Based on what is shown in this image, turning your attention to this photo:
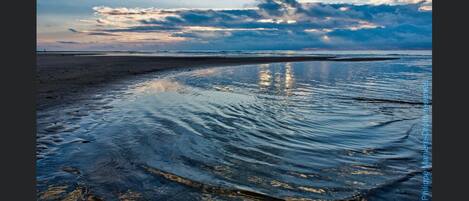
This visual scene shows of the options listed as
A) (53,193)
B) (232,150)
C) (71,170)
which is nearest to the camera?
(53,193)

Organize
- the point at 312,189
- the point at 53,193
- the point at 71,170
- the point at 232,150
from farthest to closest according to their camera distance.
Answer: the point at 232,150 → the point at 71,170 → the point at 312,189 → the point at 53,193

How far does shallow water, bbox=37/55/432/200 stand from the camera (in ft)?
19.7

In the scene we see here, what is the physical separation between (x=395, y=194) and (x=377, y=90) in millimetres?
17401

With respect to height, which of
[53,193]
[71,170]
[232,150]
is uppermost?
[232,150]

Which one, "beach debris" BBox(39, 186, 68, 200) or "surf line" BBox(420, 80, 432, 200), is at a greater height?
"surf line" BBox(420, 80, 432, 200)

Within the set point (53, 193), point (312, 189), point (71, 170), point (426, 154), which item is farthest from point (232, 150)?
point (426, 154)

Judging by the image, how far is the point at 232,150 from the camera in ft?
27.2

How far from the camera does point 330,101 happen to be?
1698 centimetres

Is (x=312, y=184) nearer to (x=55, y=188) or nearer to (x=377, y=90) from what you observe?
(x=55, y=188)

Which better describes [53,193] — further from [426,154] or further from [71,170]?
[426,154]

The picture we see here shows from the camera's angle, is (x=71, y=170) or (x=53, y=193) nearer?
(x=53, y=193)

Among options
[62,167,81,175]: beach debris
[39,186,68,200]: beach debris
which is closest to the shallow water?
[62,167,81,175]: beach debris

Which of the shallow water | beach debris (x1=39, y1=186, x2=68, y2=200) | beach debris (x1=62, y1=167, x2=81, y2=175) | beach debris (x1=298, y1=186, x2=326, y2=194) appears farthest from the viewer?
beach debris (x1=62, y1=167, x2=81, y2=175)

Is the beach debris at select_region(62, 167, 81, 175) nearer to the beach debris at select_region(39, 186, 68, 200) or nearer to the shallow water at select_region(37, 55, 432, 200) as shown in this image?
the shallow water at select_region(37, 55, 432, 200)
